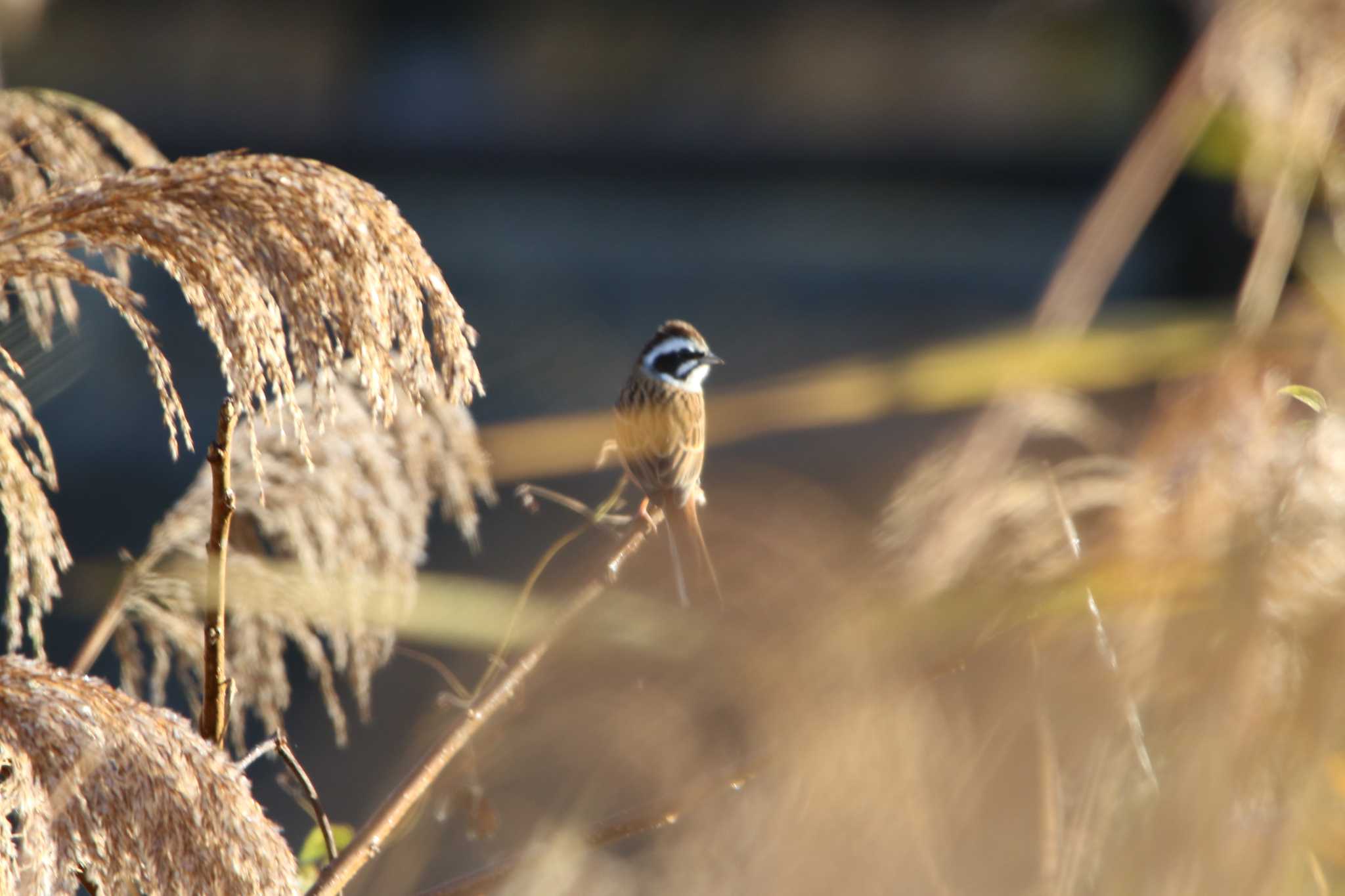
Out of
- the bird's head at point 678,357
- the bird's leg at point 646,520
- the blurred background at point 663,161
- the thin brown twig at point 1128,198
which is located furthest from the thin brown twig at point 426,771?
the blurred background at point 663,161

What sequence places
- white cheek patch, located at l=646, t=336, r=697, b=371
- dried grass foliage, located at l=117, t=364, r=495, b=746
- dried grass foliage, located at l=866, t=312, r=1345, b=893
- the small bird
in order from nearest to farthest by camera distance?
dried grass foliage, located at l=866, t=312, r=1345, b=893, dried grass foliage, located at l=117, t=364, r=495, b=746, the small bird, white cheek patch, located at l=646, t=336, r=697, b=371

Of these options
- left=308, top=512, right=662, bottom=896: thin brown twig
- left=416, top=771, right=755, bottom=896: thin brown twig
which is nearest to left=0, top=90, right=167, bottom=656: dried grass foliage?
left=308, top=512, right=662, bottom=896: thin brown twig

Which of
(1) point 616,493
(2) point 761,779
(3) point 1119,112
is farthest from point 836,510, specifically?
(3) point 1119,112

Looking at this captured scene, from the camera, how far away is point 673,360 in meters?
3.39

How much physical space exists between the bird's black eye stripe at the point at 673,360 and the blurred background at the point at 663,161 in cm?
252

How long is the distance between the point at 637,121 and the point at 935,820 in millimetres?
6089

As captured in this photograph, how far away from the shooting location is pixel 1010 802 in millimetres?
803

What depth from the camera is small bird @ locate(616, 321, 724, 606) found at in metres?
2.43

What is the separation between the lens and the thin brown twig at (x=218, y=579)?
0.92m

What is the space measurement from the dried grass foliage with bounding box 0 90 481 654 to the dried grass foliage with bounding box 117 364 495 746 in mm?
331

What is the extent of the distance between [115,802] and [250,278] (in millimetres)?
362

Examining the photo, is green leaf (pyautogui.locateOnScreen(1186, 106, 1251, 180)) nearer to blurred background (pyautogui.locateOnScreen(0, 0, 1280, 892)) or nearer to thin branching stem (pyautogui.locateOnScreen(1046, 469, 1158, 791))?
thin branching stem (pyautogui.locateOnScreen(1046, 469, 1158, 791))

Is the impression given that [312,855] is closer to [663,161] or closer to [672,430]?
[672,430]

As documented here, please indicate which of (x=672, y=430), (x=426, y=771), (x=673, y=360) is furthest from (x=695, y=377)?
(x=426, y=771)
